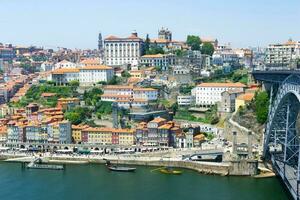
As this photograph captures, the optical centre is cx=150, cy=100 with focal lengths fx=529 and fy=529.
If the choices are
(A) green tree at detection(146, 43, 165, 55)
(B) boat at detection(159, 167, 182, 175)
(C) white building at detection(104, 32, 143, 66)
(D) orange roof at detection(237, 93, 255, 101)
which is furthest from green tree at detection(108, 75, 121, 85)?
(B) boat at detection(159, 167, 182, 175)

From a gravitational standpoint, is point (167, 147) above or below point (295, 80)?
below

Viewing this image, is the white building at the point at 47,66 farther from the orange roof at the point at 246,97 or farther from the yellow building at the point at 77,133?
the orange roof at the point at 246,97

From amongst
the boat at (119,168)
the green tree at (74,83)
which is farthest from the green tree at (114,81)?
the boat at (119,168)

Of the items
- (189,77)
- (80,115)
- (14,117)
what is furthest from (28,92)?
(189,77)

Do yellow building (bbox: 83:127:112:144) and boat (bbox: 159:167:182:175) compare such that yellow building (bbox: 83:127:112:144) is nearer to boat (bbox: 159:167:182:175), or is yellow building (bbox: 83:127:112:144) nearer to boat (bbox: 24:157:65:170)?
boat (bbox: 24:157:65:170)

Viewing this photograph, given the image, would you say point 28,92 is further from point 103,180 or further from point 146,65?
point 103,180

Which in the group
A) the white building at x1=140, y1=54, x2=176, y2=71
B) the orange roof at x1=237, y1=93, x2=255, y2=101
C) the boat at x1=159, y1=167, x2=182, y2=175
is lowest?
the boat at x1=159, y1=167, x2=182, y2=175

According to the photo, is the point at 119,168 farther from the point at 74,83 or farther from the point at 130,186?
the point at 74,83

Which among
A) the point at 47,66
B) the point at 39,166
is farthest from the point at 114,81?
the point at 47,66
